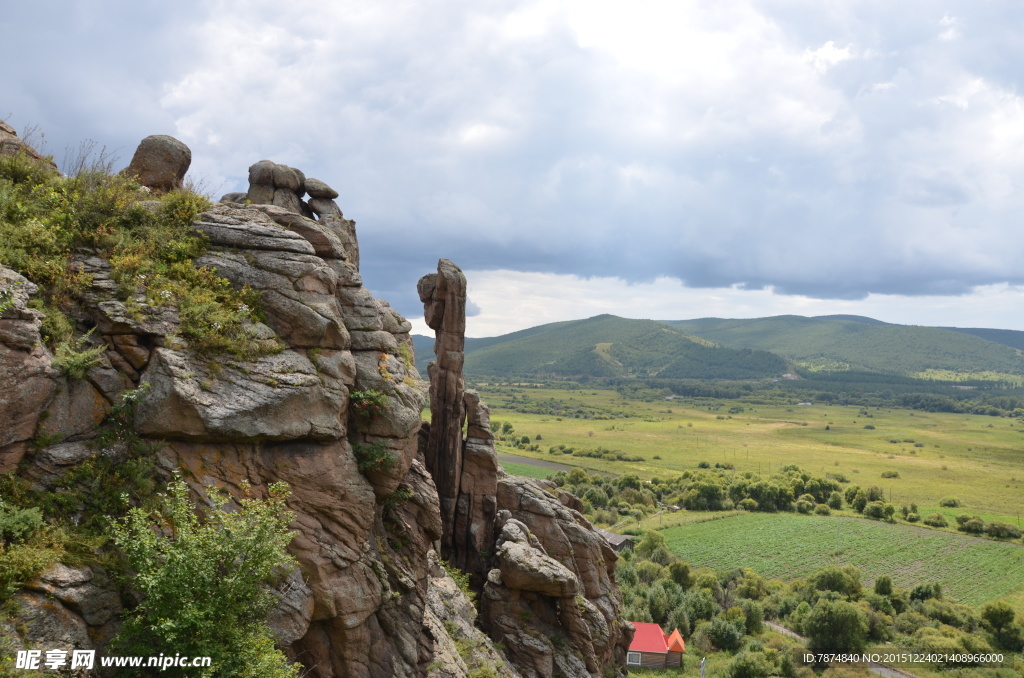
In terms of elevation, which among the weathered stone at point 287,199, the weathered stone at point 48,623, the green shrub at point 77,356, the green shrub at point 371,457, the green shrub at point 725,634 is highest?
the weathered stone at point 287,199

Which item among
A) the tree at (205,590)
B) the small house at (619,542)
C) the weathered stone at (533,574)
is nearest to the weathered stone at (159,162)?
the tree at (205,590)

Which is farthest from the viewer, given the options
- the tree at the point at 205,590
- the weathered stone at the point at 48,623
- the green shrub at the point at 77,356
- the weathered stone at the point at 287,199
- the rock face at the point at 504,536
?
the rock face at the point at 504,536

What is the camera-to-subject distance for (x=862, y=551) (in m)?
117

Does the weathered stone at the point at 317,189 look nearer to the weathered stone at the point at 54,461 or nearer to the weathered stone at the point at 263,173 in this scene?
the weathered stone at the point at 263,173

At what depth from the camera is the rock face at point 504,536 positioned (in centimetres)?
3441

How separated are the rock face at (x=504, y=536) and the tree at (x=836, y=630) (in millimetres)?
43882

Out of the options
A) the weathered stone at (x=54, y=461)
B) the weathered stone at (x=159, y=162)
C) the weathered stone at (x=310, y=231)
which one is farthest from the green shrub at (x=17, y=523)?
the weathered stone at (x=159, y=162)

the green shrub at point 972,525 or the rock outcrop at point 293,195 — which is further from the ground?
the rock outcrop at point 293,195

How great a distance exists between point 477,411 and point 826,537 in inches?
4610

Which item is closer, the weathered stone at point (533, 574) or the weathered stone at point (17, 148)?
the weathered stone at point (17, 148)

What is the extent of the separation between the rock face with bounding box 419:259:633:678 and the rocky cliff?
602 cm

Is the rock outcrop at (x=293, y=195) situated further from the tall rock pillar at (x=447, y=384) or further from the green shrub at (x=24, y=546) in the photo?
the green shrub at (x=24, y=546)

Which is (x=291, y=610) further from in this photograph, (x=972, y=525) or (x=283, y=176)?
(x=972, y=525)

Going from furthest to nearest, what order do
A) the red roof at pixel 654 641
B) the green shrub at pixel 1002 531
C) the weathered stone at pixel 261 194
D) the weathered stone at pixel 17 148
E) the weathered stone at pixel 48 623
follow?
1. the green shrub at pixel 1002 531
2. the red roof at pixel 654 641
3. the weathered stone at pixel 261 194
4. the weathered stone at pixel 17 148
5. the weathered stone at pixel 48 623
